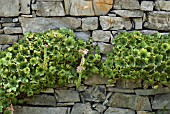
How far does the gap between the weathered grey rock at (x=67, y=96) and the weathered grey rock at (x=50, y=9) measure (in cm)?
67

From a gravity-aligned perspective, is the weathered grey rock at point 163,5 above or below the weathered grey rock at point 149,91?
above

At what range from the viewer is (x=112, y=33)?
9.00 ft

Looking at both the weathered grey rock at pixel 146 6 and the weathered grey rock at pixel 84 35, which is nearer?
the weathered grey rock at pixel 146 6

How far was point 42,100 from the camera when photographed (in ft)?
9.09

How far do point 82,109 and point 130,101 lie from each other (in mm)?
418

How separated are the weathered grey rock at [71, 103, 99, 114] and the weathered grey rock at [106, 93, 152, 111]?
0.19 meters

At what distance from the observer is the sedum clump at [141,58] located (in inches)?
101

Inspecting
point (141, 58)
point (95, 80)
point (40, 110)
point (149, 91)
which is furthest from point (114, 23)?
point (40, 110)

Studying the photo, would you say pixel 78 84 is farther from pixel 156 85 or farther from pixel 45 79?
pixel 156 85

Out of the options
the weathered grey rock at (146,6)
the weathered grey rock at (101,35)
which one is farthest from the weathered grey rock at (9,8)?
the weathered grey rock at (146,6)

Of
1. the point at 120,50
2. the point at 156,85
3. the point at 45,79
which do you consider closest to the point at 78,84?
the point at 45,79

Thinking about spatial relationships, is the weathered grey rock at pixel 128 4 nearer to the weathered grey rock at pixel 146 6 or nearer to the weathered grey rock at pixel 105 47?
the weathered grey rock at pixel 146 6

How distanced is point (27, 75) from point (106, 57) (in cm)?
68

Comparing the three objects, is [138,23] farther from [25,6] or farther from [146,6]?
[25,6]
